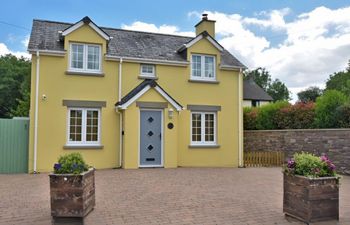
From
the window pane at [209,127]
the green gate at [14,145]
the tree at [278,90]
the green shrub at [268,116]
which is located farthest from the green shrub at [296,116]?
the tree at [278,90]

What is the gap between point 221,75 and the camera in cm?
1797

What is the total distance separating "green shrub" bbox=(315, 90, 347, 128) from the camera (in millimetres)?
16141

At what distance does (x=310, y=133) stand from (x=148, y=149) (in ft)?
24.6

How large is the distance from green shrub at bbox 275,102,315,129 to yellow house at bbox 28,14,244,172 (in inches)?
101

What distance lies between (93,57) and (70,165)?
989cm

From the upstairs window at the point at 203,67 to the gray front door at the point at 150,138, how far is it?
9.92 feet

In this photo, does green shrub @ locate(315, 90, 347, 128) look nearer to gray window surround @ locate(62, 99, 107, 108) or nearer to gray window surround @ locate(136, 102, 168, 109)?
gray window surround @ locate(136, 102, 168, 109)

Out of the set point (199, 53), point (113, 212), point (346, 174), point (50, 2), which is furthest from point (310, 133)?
point (50, 2)

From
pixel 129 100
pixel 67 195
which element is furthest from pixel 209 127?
pixel 67 195

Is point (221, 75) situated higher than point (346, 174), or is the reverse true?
point (221, 75)

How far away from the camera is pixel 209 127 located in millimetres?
17797

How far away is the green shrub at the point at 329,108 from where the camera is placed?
16141mm

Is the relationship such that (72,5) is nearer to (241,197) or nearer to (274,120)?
(241,197)

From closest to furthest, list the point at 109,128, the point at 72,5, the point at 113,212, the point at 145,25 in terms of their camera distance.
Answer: the point at 113,212 < the point at 72,5 < the point at 109,128 < the point at 145,25
